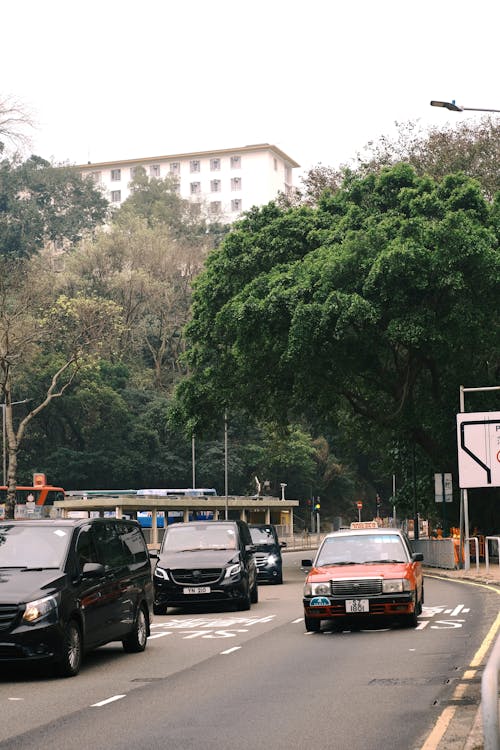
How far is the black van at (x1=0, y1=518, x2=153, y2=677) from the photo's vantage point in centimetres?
1327

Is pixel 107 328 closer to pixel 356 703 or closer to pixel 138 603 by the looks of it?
pixel 138 603

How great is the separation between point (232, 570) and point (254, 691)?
11.2 metres

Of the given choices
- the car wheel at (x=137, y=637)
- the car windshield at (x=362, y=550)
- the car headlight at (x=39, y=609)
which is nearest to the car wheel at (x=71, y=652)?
the car headlight at (x=39, y=609)

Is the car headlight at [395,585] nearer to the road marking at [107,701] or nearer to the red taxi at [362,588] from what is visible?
the red taxi at [362,588]

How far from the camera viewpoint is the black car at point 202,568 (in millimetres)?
23328

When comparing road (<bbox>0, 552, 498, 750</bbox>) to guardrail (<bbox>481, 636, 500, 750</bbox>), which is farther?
road (<bbox>0, 552, 498, 750</bbox>)

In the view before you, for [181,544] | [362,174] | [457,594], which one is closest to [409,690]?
[181,544]

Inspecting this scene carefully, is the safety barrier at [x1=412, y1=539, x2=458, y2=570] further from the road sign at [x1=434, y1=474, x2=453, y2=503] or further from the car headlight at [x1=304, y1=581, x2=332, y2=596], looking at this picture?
the car headlight at [x1=304, y1=581, x2=332, y2=596]

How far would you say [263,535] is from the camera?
34219mm

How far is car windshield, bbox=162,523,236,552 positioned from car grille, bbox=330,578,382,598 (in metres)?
6.33

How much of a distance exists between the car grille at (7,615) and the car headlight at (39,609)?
0.12 m

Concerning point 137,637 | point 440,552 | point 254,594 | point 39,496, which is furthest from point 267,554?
point 39,496

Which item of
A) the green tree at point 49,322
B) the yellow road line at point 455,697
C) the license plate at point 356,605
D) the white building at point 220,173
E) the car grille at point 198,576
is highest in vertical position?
the white building at point 220,173

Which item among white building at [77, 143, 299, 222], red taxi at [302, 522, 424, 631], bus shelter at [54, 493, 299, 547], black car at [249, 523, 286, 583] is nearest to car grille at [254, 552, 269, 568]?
black car at [249, 523, 286, 583]
